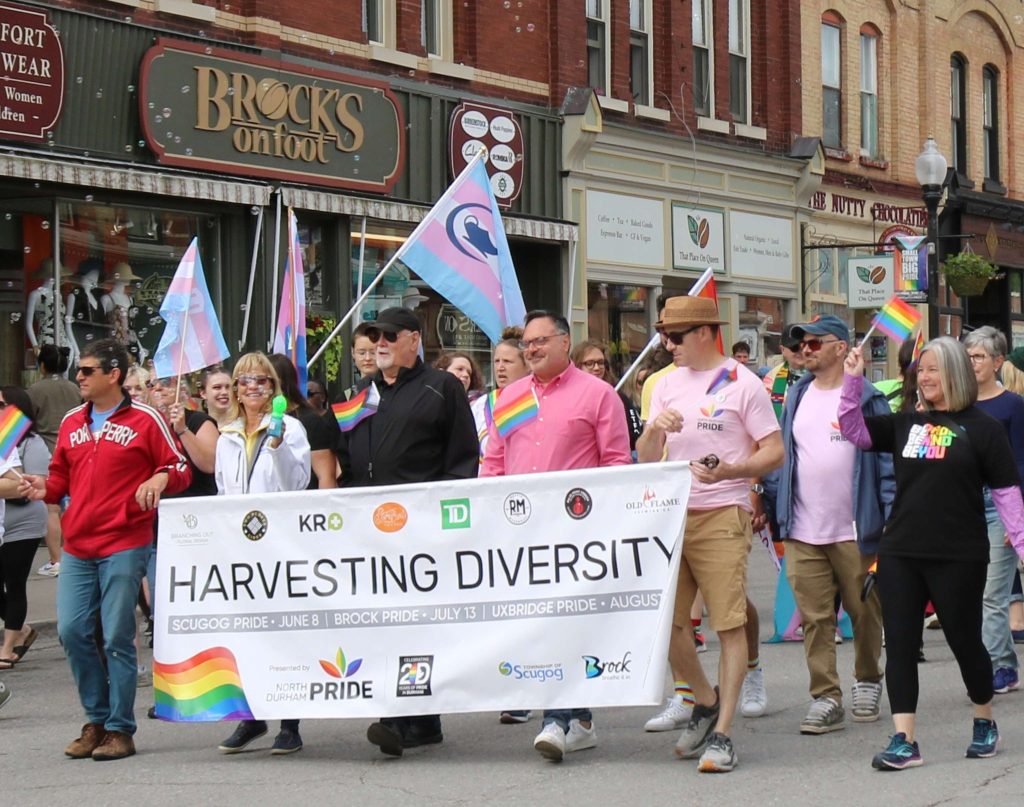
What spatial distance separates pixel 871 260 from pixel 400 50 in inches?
367

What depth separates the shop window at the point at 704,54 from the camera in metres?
26.3

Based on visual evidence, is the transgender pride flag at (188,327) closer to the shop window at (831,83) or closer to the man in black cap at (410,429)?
the man in black cap at (410,429)

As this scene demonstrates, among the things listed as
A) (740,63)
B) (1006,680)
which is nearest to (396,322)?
(1006,680)

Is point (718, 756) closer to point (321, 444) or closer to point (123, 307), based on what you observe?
point (321, 444)

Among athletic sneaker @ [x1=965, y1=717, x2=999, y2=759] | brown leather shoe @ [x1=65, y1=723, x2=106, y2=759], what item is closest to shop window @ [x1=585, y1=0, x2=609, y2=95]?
brown leather shoe @ [x1=65, y1=723, x2=106, y2=759]

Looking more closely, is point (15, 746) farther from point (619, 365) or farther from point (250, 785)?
point (619, 365)

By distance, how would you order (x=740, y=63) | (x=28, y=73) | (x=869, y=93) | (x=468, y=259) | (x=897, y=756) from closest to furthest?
(x=897, y=756) < (x=468, y=259) < (x=28, y=73) < (x=740, y=63) < (x=869, y=93)

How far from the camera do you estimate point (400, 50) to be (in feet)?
68.5

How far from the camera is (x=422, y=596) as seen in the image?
7.81 m

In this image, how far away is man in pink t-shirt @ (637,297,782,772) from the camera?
7504mm

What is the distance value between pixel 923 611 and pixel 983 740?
0.61m

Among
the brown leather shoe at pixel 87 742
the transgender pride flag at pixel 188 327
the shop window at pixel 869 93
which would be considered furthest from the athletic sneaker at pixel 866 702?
the shop window at pixel 869 93

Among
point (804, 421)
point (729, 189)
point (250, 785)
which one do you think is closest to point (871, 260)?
point (729, 189)

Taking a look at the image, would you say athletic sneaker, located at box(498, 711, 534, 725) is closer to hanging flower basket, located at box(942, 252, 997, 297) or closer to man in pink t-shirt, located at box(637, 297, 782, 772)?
man in pink t-shirt, located at box(637, 297, 782, 772)
